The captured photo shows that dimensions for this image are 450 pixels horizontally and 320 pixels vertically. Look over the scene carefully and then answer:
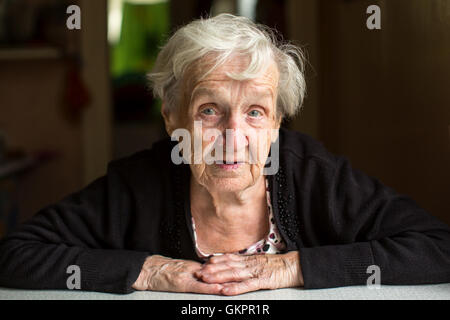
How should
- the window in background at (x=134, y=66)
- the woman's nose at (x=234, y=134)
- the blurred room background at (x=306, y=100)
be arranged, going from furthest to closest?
the window in background at (x=134, y=66) → the blurred room background at (x=306, y=100) → the woman's nose at (x=234, y=134)

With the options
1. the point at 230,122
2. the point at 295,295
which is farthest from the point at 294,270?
the point at 230,122

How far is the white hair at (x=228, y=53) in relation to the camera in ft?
4.51

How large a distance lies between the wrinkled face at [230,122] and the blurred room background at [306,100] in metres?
0.66

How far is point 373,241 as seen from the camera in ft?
4.61

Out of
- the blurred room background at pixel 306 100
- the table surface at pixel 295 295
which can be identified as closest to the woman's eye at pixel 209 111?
the table surface at pixel 295 295

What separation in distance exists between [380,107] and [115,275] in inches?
56.8

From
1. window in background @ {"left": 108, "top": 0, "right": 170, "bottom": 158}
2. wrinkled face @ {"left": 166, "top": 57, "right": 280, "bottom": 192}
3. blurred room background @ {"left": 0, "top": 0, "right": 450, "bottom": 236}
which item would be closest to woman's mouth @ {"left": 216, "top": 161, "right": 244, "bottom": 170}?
wrinkled face @ {"left": 166, "top": 57, "right": 280, "bottom": 192}

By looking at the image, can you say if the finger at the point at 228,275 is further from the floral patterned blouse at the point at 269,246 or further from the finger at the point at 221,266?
the floral patterned blouse at the point at 269,246

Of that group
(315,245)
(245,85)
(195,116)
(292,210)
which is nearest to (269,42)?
(245,85)

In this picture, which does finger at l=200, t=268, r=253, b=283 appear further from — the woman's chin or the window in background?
the window in background

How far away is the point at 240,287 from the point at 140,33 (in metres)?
4.09

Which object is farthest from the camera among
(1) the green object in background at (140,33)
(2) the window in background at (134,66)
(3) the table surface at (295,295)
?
(1) the green object in background at (140,33)

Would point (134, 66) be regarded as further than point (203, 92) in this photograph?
Yes

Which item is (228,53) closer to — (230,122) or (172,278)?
(230,122)
